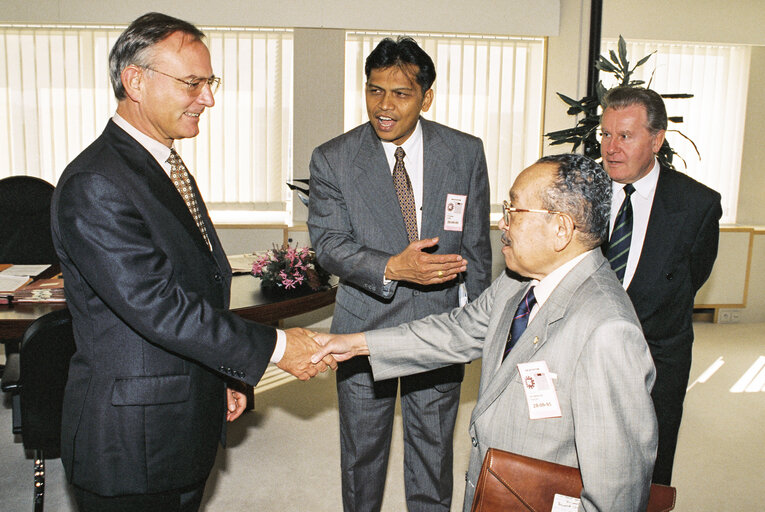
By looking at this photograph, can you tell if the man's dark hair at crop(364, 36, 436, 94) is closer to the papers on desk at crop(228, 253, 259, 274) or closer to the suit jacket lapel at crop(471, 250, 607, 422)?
the suit jacket lapel at crop(471, 250, 607, 422)

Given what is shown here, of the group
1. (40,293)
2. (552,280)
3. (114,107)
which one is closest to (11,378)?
(40,293)

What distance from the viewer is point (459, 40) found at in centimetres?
621

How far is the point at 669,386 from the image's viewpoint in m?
2.55

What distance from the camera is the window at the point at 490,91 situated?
6203 millimetres

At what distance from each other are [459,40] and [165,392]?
5.29m

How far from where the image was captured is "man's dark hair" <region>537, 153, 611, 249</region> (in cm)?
160

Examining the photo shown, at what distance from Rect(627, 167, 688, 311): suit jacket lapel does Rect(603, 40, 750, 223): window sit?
13.0 feet

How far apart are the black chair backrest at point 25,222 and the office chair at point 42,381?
1786 mm

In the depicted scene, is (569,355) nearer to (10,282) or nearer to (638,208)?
(638,208)

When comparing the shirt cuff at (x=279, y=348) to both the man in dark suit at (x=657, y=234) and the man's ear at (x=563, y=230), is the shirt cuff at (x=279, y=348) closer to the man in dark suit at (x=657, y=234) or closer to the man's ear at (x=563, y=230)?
the man's ear at (x=563, y=230)

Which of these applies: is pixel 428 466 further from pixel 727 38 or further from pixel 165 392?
pixel 727 38

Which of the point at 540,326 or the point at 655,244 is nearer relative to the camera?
the point at 540,326

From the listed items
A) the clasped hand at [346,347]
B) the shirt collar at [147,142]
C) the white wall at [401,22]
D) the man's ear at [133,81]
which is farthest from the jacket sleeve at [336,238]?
the white wall at [401,22]

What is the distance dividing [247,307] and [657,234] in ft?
6.25
